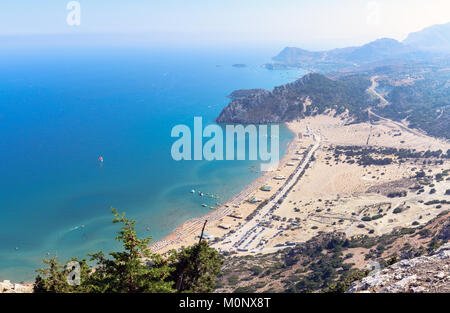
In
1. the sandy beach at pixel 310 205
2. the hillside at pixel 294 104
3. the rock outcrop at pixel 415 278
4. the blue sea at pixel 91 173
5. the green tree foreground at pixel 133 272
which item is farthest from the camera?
the hillside at pixel 294 104

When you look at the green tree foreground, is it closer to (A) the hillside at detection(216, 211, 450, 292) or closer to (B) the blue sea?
(A) the hillside at detection(216, 211, 450, 292)

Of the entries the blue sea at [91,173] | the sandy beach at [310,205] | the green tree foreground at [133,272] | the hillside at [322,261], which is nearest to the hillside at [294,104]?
the blue sea at [91,173]

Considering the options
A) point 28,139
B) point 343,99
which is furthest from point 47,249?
point 343,99

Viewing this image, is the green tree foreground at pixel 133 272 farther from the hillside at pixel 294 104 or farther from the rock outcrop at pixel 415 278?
the hillside at pixel 294 104

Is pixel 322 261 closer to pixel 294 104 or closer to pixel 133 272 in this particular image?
pixel 133 272

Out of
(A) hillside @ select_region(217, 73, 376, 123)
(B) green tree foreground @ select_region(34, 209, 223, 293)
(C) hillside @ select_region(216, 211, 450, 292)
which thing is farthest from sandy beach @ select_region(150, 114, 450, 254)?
(A) hillside @ select_region(217, 73, 376, 123)

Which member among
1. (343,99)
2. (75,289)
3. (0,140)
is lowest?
(75,289)
